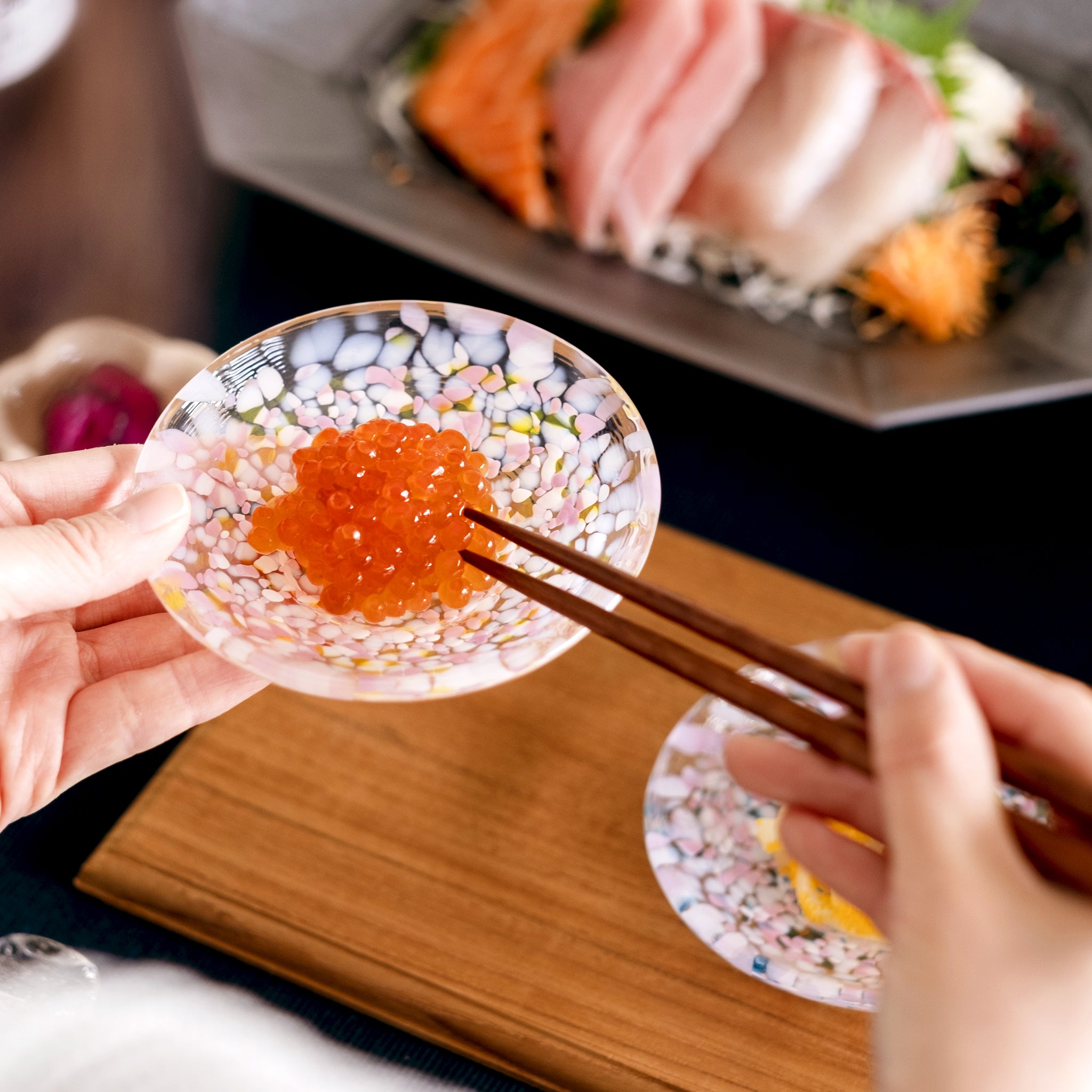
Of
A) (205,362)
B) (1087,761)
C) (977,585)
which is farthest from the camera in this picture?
(977,585)

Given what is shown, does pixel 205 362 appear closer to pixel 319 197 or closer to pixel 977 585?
pixel 319 197

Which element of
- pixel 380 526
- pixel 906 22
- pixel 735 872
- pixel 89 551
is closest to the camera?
pixel 89 551

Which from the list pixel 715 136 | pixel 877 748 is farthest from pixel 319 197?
pixel 877 748

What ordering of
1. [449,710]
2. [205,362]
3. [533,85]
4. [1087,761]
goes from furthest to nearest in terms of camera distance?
[533,85], [205,362], [449,710], [1087,761]

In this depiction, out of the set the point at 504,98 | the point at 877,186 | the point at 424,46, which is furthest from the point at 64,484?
the point at 877,186

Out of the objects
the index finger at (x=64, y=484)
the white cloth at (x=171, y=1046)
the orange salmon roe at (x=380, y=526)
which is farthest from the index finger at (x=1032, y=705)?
the index finger at (x=64, y=484)

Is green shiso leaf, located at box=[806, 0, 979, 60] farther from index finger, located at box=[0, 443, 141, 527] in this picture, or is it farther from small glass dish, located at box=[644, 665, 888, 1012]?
index finger, located at box=[0, 443, 141, 527]

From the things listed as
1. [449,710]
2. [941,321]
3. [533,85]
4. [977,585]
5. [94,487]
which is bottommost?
[977,585]

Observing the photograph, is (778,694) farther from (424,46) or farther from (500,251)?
(424,46)
